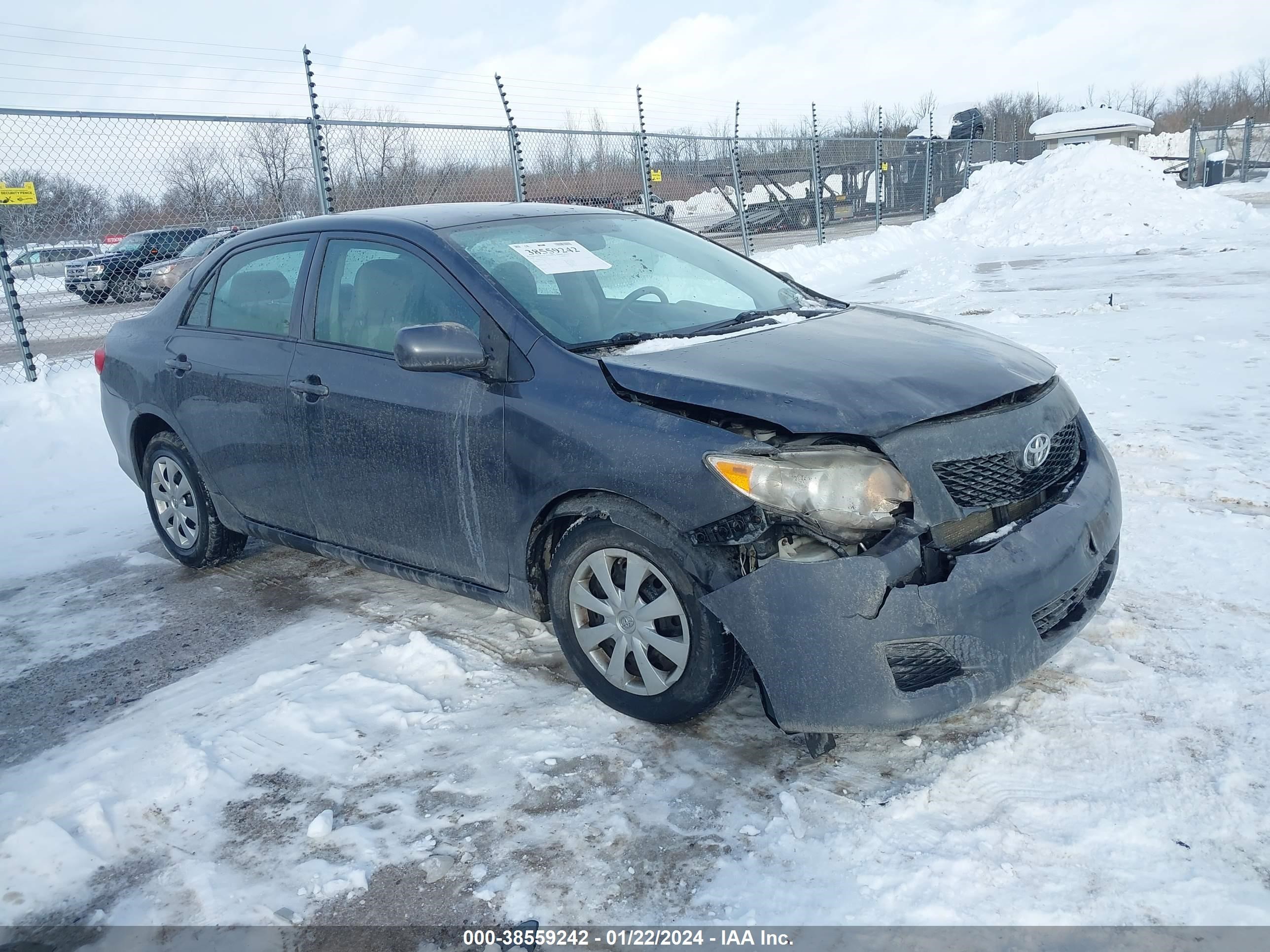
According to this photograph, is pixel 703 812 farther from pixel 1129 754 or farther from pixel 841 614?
pixel 1129 754

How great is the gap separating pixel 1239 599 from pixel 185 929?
11.8 ft

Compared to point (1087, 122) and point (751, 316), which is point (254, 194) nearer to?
point (751, 316)

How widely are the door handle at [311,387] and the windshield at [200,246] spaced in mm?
7280

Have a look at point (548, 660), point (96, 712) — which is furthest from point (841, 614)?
point (96, 712)

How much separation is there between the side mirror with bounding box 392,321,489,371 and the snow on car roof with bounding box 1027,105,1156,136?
39.5 meters

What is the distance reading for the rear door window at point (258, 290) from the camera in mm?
4207

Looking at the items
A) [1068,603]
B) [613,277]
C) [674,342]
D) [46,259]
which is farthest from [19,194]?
[1068,603]

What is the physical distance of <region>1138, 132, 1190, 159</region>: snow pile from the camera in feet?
176

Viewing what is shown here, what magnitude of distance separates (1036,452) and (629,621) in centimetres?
133

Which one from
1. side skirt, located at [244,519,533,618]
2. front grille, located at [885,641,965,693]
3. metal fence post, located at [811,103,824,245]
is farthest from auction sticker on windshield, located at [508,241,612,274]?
metal fence post, located at [811,103,824,245]

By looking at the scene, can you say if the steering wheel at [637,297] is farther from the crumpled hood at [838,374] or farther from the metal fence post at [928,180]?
the metal fence post at [928,180]

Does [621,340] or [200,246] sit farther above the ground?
[200,246]

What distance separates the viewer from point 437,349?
320cm

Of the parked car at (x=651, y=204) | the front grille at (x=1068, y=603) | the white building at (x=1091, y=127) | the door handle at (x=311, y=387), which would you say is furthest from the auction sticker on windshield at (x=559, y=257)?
the white building at (x=1091, y=127)
